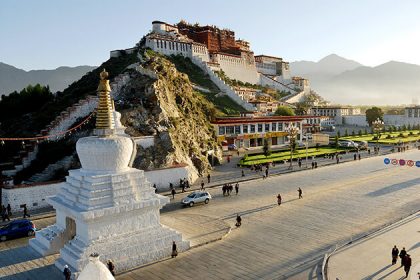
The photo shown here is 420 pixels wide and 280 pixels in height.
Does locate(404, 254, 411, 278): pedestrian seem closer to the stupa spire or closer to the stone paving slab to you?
the stone paving slab

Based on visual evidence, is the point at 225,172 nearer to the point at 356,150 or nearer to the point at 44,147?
the point at 44,147

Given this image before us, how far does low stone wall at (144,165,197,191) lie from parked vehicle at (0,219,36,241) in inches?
505

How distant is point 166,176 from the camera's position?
3875cm

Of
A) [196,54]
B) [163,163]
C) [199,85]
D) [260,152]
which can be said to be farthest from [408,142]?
[163,163]

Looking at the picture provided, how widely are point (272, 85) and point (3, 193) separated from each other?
323ft

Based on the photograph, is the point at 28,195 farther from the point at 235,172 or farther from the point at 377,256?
the point at 377,256

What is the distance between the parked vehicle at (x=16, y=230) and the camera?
81.9 feet

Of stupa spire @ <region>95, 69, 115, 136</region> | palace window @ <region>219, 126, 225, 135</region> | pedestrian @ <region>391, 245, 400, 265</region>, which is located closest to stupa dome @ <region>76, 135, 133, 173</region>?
stupa spire @ <region>95, 69, 115, 136</region>

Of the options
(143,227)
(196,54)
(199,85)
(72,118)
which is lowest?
(143,227)

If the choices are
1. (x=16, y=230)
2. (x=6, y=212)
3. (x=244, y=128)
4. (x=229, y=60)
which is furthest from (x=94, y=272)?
(x=229, y=60)

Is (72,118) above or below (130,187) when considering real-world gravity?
above

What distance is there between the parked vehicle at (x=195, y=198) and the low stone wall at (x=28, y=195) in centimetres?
1046

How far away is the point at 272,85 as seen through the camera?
122m

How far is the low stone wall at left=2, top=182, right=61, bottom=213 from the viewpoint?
102ft
